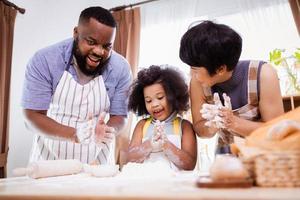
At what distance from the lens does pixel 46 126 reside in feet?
4.97

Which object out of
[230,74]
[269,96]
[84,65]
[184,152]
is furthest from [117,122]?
[269,96]

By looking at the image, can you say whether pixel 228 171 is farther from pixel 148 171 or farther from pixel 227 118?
pixel 227 118

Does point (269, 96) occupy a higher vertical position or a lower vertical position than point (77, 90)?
lower

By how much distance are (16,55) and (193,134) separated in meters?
2.20

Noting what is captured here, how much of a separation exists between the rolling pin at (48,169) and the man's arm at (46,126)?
0.42 meters

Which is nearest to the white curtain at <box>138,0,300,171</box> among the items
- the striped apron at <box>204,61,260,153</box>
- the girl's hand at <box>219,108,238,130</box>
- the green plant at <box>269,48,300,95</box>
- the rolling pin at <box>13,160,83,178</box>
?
the green plant at <box>269,48,300,95</box>

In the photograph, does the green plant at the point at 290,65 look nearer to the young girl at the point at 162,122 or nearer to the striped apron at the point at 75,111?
the young girl at the point at 162,122

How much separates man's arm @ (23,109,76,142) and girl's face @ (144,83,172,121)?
14.5 inches

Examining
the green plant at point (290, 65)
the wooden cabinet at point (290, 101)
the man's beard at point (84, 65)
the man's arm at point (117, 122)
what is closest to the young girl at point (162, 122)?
the man's arm at point (117, 122)

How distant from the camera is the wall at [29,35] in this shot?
2.91 metres

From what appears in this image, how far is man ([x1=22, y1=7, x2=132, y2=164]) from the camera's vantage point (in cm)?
154

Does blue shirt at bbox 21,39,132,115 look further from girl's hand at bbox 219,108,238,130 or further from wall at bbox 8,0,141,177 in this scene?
wall at bbox 8,0,141,177

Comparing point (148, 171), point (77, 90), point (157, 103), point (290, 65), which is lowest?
point (148, 171)

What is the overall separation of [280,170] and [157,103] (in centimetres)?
91
